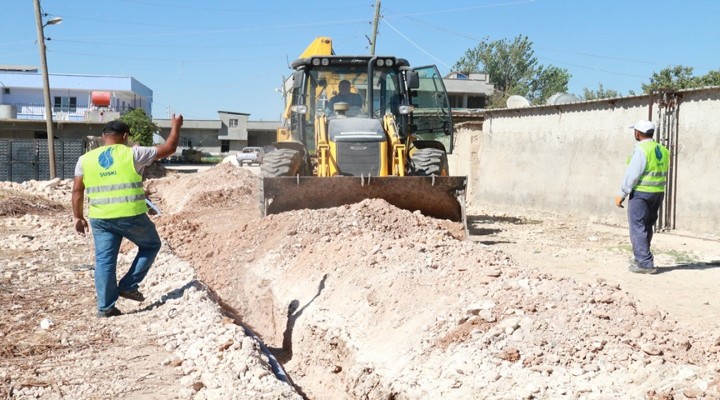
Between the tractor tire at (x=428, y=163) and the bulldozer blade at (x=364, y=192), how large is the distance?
2.15 ft

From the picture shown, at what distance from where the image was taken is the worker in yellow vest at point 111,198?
6.23 metres

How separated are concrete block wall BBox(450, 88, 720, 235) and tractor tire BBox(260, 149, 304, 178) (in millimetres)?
6180

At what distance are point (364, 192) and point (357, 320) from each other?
4.13 m

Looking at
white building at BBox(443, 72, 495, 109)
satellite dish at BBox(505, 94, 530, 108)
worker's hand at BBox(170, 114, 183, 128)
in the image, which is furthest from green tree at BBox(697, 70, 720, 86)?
worker's hand at BBox(170, 114, 183, 128)

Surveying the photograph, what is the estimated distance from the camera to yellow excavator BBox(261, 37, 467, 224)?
10.4 metres

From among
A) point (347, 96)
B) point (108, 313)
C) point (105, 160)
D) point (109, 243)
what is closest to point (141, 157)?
point (105, 160)

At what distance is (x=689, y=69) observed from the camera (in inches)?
1550

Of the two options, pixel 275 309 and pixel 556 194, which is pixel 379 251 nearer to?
pixel 275 309

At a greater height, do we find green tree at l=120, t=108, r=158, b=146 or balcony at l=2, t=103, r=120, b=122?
balcony at l=2, t=103, r=120, b=122

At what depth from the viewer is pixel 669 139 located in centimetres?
1261

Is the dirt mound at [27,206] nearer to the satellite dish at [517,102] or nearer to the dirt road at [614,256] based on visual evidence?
the dirt road at [614,256]

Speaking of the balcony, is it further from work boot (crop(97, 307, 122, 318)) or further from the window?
work boot (crop(97, 307, 122, 318))

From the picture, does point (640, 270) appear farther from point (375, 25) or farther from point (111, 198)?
point (375, 25)

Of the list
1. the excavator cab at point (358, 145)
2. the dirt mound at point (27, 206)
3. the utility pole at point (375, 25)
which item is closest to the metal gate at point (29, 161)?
the dirt mound at point (27, 206)
